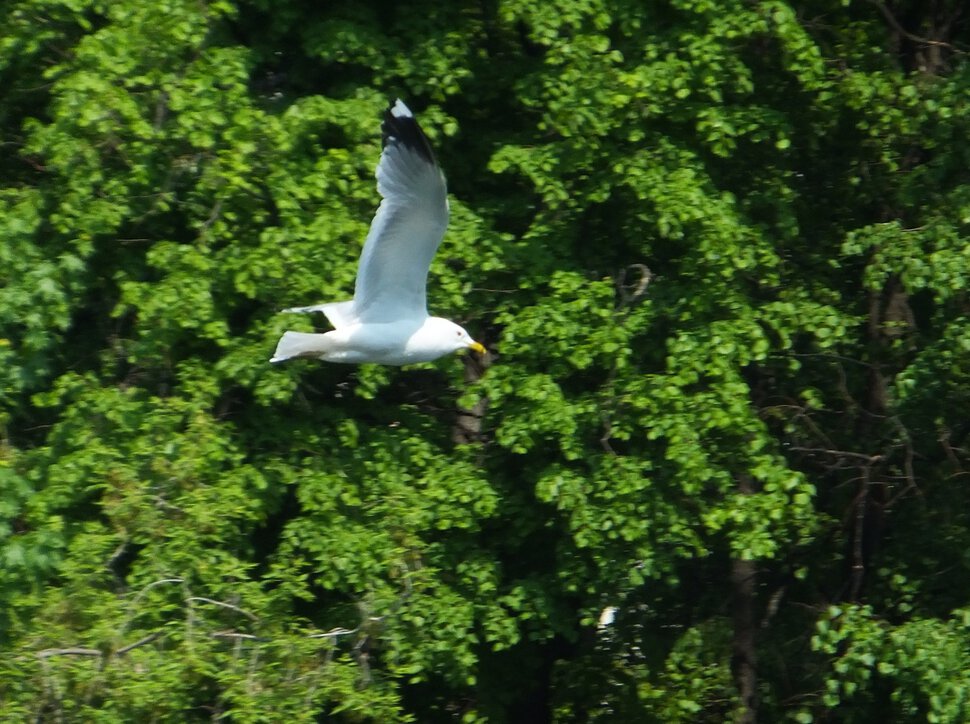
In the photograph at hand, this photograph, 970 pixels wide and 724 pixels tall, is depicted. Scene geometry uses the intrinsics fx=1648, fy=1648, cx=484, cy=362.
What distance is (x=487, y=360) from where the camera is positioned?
29.1ft

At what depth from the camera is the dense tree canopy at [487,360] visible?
7.75 m

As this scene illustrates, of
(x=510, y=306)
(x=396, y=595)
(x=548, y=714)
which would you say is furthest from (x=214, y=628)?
(x=548, y=714)

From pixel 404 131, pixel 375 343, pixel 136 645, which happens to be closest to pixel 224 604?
pixel 136 645

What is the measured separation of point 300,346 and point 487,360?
5.64 feet

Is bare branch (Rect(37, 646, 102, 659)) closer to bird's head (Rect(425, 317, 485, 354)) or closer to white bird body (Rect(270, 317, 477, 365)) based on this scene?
white bird body (Rect(270, 317, 477, 365))

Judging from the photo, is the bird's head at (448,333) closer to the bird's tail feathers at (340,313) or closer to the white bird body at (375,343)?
the white bird body at (375,343)

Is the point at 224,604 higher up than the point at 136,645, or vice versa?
the point at 224,604

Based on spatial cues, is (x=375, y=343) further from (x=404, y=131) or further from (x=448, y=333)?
(x=404, y=131)

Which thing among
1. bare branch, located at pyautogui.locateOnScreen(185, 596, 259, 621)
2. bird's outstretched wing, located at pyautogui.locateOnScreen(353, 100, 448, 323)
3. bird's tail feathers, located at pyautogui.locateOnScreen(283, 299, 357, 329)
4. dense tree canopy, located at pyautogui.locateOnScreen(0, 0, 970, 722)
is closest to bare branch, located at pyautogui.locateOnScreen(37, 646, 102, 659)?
dense tree canopy, located at pyautogui.locateOnScreen(0, 0, 970, 722)

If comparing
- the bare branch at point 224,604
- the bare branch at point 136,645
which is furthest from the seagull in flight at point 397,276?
the bare branch at point 136,645

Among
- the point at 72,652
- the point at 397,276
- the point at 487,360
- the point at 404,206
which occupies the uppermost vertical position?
the point at 404,206

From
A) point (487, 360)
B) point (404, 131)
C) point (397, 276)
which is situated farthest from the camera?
point (487, 360)

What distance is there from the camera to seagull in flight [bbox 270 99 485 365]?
7254 millimetres

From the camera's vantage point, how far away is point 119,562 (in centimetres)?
802
